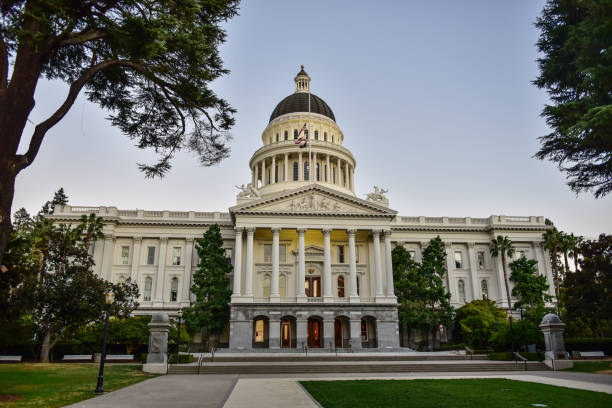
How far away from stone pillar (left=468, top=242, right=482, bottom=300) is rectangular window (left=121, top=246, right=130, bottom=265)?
42918mm

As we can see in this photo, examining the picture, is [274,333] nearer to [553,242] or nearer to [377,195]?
[377,195]

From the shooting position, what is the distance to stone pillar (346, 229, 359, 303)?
155ft

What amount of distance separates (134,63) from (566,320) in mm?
47592

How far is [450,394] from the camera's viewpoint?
589 inches

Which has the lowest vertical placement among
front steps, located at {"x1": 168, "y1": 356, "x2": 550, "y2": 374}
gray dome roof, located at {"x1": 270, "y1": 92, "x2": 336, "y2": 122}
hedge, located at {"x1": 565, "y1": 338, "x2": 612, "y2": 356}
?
front steps, located at {"x1": 168, "y1": 356, "x2": 550, "y2": 374}

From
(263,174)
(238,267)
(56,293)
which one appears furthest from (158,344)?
(263,174)

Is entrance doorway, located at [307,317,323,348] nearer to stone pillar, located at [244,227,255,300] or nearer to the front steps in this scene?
stone pillar, located at [244,227,255,300]

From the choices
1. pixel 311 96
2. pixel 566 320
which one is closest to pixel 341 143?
pixel 311 96

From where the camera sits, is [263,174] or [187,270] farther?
[263,174]

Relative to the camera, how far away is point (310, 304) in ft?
152

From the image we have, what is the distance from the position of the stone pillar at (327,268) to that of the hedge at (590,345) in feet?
72.6

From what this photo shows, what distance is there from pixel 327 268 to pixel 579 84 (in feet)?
106

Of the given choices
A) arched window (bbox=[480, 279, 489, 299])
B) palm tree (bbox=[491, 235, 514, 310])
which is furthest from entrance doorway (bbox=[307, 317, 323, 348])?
palm tree (bbox=[491, 235, 514, 310])

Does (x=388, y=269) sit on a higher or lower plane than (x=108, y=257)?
lower
